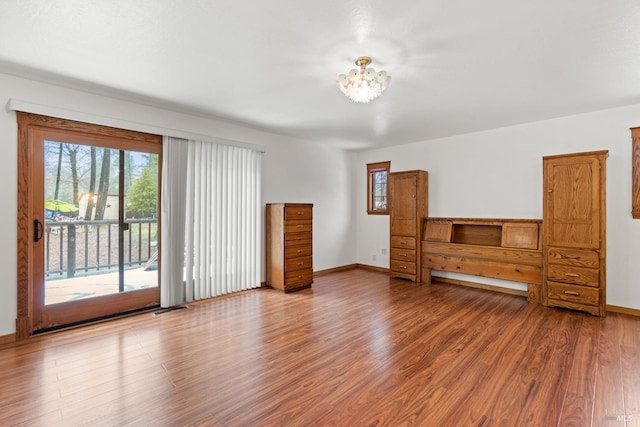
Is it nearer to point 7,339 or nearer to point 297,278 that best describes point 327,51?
point 297,278

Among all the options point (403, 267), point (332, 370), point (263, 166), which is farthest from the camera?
point (403, 267)

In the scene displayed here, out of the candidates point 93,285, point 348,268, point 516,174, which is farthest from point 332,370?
point 348,268

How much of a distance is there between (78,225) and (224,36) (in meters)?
2.55

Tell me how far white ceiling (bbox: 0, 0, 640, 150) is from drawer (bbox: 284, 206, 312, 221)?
1.51 meters

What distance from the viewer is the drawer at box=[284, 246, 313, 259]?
4.61 meters

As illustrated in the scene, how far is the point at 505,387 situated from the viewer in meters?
2.08

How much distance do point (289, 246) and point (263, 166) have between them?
135 centimetres

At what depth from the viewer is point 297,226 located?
4.75m

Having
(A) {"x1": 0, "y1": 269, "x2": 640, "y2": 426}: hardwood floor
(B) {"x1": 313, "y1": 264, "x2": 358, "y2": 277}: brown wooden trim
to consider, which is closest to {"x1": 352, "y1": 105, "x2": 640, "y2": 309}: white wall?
(B) {"x1": 313, "y1": 264, "x2": 358, "y2": 277}: brown wooden trim

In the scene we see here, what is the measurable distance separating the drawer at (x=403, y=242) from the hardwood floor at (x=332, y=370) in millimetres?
1667

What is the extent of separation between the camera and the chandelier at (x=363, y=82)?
8.00 feet

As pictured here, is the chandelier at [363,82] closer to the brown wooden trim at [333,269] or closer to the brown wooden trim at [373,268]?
the brown wooden trim at [333,269]

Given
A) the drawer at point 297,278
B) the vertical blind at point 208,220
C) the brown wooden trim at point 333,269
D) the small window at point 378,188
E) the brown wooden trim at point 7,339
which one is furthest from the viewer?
the small window at point 378,188

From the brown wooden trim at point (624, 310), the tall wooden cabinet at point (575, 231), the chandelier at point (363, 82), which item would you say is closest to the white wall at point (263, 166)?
the chandelier at point (363, 82)
